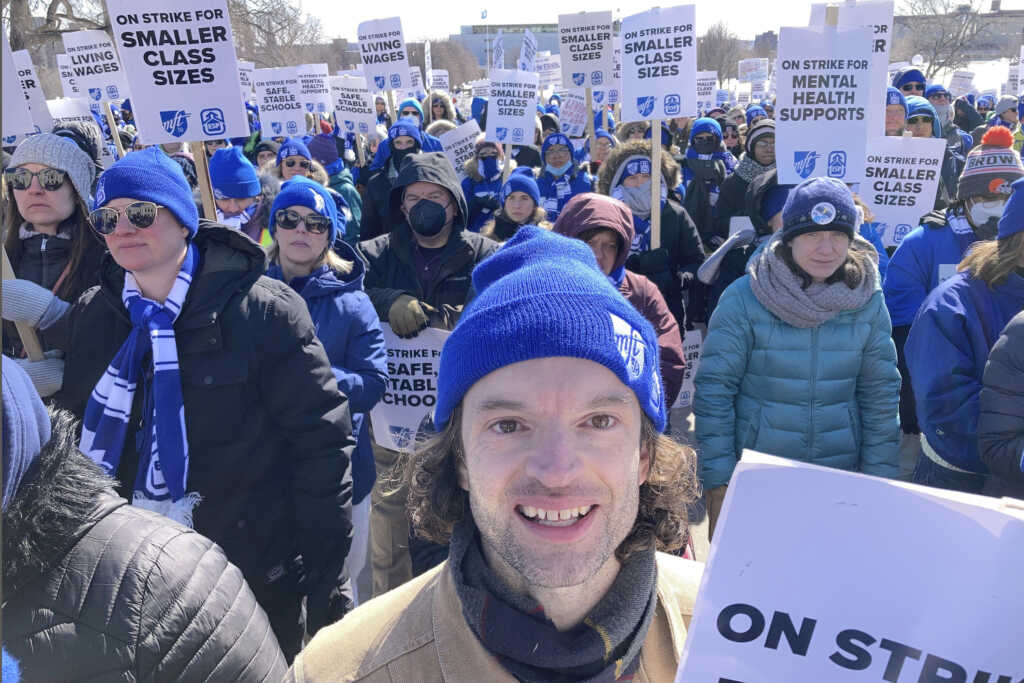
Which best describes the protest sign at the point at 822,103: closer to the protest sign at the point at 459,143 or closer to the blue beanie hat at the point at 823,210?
the blue beanie hat at the point at 823,210

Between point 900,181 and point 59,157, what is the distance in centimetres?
554

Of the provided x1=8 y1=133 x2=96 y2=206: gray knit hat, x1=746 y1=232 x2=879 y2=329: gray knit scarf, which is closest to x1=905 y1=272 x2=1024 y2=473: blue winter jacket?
x1=746 y1=232 x2=879 y2=329: gray knit scarf

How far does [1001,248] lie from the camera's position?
3.00m

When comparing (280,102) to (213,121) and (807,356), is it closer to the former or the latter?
(213,121)

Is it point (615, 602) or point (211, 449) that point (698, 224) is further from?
point (615, 602)

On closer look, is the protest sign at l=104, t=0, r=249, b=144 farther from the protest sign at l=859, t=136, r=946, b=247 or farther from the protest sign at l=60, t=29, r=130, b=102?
the protest sign at l=60, t=29, r=130, b=102

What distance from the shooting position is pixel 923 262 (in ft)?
14.6

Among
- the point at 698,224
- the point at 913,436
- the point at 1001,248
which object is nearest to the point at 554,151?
the point at 698,224

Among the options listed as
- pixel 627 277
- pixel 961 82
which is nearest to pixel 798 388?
pixel 627 277

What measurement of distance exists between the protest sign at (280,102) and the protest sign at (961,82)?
13.9 m

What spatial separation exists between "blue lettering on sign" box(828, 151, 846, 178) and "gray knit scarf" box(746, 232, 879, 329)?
130 centimetres

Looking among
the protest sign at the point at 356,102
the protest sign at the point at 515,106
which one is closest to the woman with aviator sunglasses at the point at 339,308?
the protest sign at the point at 515,106

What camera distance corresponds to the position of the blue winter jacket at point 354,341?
3.21m

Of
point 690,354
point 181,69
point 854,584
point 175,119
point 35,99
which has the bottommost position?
point 690,354
